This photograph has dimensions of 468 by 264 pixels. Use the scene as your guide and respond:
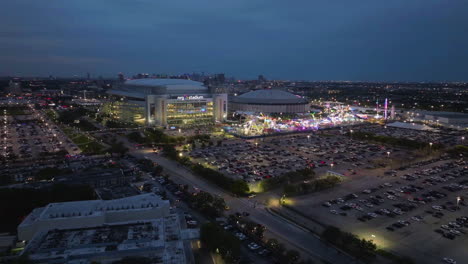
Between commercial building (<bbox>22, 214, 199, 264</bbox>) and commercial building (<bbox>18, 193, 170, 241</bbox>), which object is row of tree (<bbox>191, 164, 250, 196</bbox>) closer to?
commercial building (<bbox>18, 193, 170, 241</bbox>)

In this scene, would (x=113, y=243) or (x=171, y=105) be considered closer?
(x=113, y=243)

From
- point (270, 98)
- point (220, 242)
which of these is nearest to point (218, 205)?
point (220, 242)

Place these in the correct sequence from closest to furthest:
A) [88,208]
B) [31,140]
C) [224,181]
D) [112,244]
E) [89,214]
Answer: [112,244]
[89,214]
[88,208]
[224,181]
[31,140]

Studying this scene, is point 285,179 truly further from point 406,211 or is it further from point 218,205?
point 406,211

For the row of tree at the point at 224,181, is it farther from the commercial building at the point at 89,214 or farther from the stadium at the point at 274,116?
the stadium at the point at 274,116

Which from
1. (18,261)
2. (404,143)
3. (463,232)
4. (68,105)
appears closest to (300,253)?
(463,232)

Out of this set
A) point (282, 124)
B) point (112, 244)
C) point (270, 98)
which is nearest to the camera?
point (112, 244)

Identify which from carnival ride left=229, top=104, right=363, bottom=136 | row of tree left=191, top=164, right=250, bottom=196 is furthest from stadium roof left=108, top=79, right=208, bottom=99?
row of tree left=191, top=164, right=250, bottom=196
